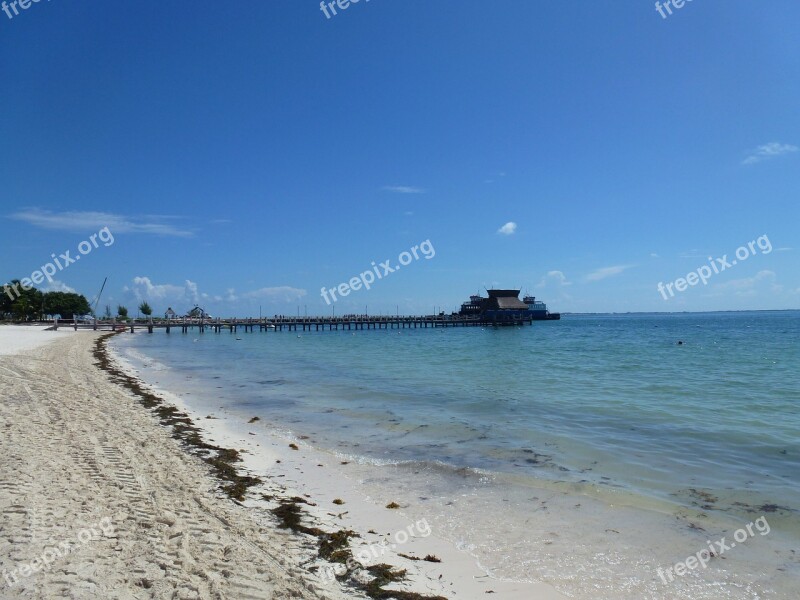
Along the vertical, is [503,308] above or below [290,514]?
above

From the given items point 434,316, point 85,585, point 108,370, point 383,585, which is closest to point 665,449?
point 383,585

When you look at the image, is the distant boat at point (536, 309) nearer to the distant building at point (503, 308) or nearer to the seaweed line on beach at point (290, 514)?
the distant building at point (503, 308)

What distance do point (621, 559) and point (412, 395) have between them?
1193 centimetres

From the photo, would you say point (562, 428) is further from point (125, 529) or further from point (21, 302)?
point (21, 302)

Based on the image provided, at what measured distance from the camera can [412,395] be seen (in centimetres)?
1711

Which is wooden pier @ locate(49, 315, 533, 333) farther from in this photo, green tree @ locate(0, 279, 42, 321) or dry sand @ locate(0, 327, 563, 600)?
dry sand @ locate(0, 327, 563, 600)

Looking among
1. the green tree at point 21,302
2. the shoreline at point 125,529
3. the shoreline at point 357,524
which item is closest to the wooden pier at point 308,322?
the green tree at point 21,302

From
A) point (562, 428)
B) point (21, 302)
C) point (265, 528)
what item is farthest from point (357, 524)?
point (21, 302)

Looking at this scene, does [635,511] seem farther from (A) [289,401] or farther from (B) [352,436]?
(A) [289,401]

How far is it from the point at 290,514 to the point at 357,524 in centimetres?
82

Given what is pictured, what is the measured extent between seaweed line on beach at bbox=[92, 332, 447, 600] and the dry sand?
0.12 m

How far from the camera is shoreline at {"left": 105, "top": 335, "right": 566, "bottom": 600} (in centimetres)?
468

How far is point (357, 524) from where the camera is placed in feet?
20.0

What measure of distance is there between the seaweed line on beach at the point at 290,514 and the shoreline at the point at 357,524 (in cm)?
3
